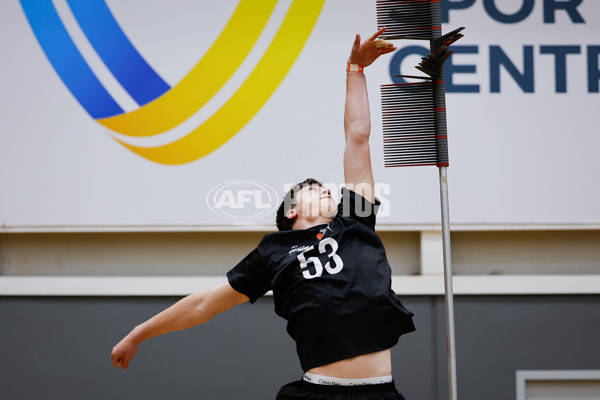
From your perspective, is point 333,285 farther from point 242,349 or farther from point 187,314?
point 242,349

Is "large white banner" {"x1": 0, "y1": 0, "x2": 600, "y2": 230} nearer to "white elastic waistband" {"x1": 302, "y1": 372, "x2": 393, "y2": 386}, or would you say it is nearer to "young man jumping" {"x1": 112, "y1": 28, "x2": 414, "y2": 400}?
"young man jumping" {"x1": 112, "y1": 28, "x2": 414, "y2": 400}

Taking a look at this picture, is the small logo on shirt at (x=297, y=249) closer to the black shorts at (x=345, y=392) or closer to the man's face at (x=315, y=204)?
the man's face at (x=315, y=204)

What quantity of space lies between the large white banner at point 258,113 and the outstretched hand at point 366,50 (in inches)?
29.1

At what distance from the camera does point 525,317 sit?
2201 mm

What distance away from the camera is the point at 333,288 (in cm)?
137

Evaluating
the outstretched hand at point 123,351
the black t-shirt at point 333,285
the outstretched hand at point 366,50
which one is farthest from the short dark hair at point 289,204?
the outstretched hand at point 123,351

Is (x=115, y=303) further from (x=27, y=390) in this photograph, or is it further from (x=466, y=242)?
(x=466, y=242)

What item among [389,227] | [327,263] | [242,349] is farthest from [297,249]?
[242,349]

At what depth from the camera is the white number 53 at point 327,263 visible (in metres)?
1.39

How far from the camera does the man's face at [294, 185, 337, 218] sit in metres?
1.53

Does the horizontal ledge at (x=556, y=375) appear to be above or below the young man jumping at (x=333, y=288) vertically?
below

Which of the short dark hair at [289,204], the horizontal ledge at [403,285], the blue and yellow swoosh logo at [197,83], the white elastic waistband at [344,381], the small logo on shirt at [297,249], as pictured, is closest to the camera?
the white elastic waistband at [344,381]

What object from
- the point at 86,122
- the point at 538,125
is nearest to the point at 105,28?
the point at 86,122

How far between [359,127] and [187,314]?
712 millimetres
